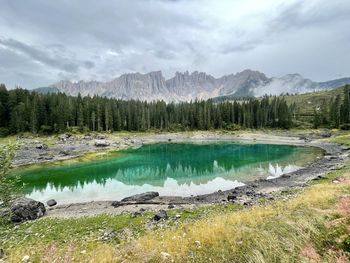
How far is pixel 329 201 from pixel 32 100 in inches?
4764

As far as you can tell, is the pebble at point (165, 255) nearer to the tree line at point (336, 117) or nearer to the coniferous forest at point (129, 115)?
the coniferous forest at point (129, 115)

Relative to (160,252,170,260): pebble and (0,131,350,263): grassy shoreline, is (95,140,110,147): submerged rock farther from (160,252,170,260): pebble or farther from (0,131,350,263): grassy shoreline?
(160,252,170,260): pebble

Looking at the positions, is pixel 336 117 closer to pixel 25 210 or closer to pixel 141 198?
pixel 141 198

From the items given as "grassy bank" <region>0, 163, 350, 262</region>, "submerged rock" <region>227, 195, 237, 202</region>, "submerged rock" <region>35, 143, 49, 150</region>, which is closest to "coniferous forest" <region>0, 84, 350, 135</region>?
"submerged rock" <region>35, 143, 49, 150</region>

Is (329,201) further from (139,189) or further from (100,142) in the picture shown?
(100,142)

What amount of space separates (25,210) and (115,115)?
107 metres

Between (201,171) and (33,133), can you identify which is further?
(33,133)

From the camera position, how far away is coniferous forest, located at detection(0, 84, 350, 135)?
341 ft

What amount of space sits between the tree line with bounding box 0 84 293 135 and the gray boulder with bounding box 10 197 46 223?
8691 centimetres

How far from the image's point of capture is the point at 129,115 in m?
134

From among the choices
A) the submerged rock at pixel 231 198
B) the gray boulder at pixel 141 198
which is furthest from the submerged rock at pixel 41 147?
the submerged rock at pixel 231 198

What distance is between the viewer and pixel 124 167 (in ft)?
177

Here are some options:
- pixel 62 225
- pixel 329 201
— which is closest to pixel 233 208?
pixel 329 201

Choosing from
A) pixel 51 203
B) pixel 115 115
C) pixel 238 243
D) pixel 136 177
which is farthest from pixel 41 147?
pixel 238 243
